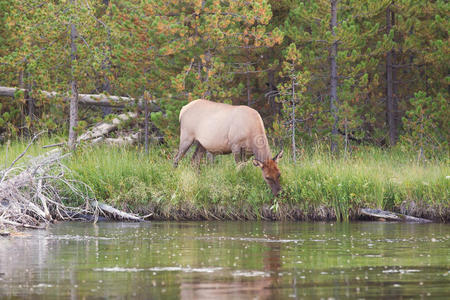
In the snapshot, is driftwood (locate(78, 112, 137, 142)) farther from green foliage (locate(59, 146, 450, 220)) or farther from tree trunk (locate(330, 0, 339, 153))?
green foliage (locate(59, 146, 450, 220))

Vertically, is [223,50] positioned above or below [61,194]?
above

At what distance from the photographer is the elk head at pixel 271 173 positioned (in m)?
17.0

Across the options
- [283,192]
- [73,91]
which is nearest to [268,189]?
[283,192]

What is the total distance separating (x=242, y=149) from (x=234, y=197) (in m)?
2.14

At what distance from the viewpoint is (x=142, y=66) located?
76.8 feet

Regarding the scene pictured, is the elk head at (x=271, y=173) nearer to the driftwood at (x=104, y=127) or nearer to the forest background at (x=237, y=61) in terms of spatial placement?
the forest background at (x=237, y=61)

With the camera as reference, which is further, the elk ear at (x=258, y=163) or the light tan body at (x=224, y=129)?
the light tan body at (x=224, y=129)

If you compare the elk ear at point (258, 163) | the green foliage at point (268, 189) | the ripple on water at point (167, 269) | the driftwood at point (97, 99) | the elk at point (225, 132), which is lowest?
the ripple on water at point (167, 269)

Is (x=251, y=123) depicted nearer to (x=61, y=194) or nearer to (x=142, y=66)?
(x=61, y=194)

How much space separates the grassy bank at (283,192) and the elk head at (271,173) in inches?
7.8

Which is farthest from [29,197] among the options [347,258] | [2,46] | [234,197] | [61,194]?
[2,46]

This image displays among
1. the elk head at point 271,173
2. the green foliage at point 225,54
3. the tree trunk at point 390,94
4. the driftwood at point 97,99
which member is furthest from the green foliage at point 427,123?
the elk head at point 271,173

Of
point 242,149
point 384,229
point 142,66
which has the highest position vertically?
point 142,66

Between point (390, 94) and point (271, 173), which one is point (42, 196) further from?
point (390, 94)
